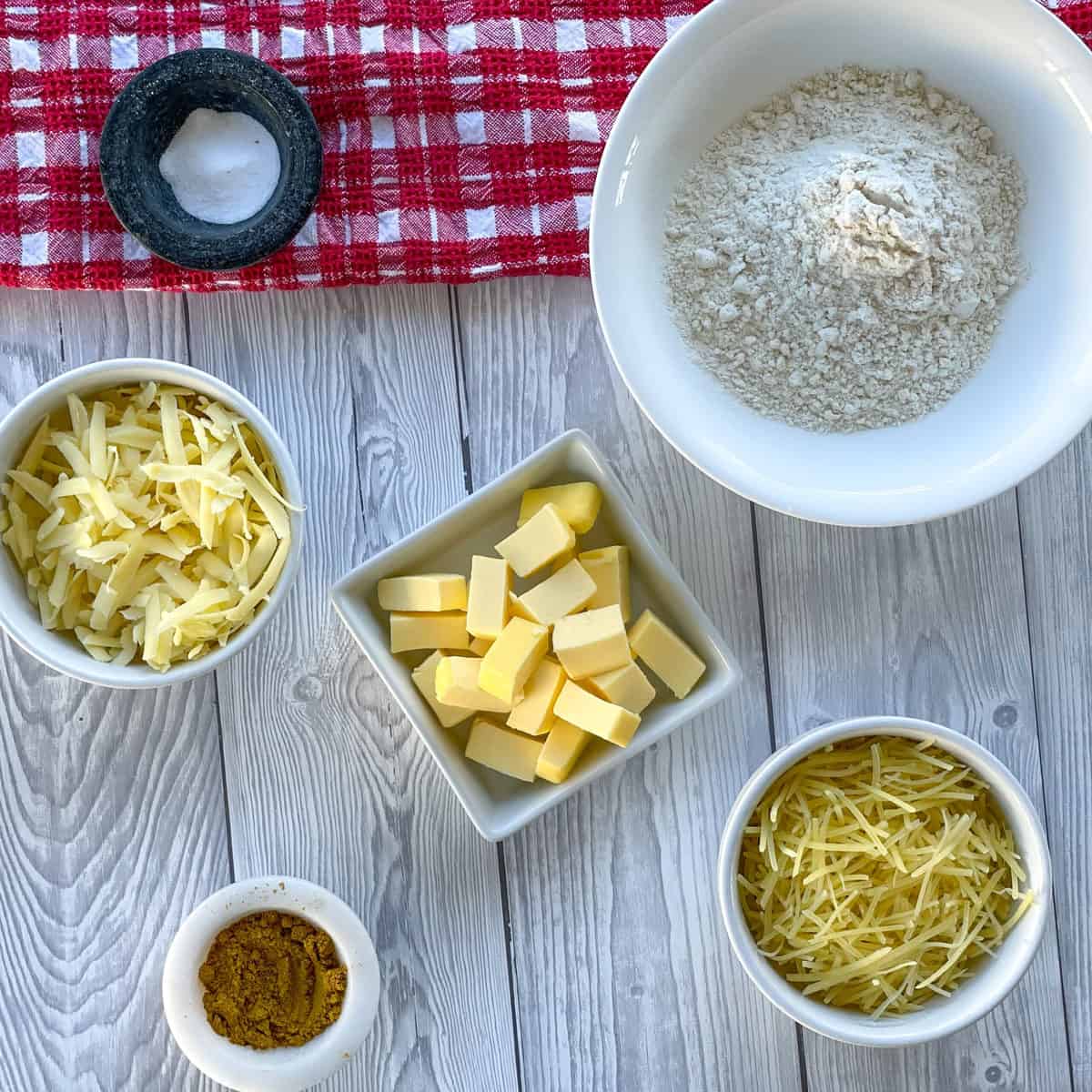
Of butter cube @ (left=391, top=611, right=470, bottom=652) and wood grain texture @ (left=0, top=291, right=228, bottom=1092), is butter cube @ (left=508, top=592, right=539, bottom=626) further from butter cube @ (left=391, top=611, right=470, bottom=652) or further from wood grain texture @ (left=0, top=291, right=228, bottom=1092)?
wood grain texture @ (left=0, top=291, right=228, bottom=1092)

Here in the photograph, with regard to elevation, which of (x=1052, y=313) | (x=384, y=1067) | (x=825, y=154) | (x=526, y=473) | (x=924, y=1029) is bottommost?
(x=384, y=1067)

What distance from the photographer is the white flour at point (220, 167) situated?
1143 millimetres

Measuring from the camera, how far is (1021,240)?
3.61 ft

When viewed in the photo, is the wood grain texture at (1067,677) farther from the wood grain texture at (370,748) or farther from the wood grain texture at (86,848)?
the wood grain texture at (86,848)

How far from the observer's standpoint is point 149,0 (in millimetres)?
1173

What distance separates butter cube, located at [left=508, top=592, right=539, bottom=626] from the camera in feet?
3.68

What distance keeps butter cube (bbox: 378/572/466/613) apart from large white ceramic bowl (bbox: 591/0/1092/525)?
0.80 ft

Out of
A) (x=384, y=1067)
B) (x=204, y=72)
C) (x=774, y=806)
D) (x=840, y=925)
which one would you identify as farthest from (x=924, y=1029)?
(x=204, y=72)

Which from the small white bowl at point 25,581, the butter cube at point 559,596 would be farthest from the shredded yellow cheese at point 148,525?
the butter cube at point 559,596

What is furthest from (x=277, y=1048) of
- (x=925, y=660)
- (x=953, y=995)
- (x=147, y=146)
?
(x=147, y=146)

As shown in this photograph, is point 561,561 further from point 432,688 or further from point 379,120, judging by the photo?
point 379,120

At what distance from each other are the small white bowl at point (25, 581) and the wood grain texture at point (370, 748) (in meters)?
0.13

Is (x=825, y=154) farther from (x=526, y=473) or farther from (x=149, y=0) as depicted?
(x=149, y=0)

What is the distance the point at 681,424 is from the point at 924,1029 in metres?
0.59
